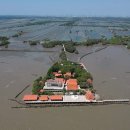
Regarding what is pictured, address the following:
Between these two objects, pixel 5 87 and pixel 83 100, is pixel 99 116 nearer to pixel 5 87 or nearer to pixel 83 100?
pixel 83 100

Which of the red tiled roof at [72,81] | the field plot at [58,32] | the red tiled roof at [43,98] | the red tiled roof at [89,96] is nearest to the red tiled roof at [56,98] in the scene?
the red tiled roof at [43,98]

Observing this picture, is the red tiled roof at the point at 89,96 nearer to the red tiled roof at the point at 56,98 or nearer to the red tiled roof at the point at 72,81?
the red tiled roof at the point at 56,98

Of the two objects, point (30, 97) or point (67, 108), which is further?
point (30, 97)

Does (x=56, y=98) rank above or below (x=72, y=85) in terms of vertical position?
below

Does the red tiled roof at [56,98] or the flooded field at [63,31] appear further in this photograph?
the flooded field at [63,31]

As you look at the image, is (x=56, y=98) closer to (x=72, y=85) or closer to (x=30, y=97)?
(x=30, y=97)

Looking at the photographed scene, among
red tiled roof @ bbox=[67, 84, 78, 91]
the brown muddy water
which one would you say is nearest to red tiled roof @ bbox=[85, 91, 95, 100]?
the brown muddy water

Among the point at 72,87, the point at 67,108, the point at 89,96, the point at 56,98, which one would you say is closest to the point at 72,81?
the point at 72,87

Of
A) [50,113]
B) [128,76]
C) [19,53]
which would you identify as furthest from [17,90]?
[19,53]

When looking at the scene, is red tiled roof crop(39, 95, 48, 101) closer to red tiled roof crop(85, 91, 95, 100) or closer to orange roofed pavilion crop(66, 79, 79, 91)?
orange roofed pavilion crop(66, 79, 79, 91)
